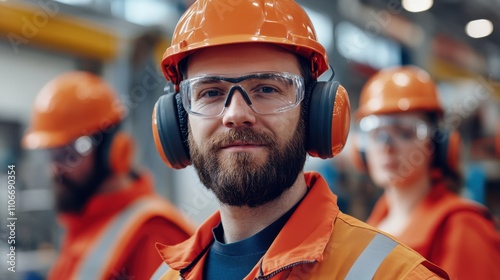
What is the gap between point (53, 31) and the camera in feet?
19.6

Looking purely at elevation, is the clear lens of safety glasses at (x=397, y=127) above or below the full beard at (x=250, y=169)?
below

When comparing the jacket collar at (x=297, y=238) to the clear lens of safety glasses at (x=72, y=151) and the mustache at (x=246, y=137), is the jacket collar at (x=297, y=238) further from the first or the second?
the clear lens of safety glasses at (x=72, y=151)

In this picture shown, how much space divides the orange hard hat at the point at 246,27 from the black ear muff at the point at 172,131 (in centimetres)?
15

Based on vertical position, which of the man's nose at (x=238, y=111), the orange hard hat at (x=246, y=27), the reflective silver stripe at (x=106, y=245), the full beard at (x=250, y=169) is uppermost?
the orange hard hat at (x=246, y=27)

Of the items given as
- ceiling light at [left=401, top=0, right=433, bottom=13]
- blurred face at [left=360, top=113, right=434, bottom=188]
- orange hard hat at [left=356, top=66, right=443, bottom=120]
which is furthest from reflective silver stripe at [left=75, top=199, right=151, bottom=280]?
ceiling light at [left=401, top=0, right=433, bottom=13]

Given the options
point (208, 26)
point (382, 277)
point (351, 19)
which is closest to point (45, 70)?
point (351, 19)

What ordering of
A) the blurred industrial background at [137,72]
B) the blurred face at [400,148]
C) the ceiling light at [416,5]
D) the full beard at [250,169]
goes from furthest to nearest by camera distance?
the ceiling light at [416,5]
the blurred industrial background at [137,72]
the blurred face at [400,148]
the full beard at [250,169]

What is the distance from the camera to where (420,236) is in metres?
3.18

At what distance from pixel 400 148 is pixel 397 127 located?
171 millimetres

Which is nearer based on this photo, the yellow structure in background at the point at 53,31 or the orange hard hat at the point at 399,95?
the orange hard hat at the point at 399,95

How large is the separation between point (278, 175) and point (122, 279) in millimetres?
1650

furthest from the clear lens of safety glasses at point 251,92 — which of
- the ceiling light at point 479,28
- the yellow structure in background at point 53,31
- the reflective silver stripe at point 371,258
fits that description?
the ceiling light at point 479,28

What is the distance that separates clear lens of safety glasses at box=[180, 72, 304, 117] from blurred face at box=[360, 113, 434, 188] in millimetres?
1891

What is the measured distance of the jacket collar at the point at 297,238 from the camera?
4.95ft
